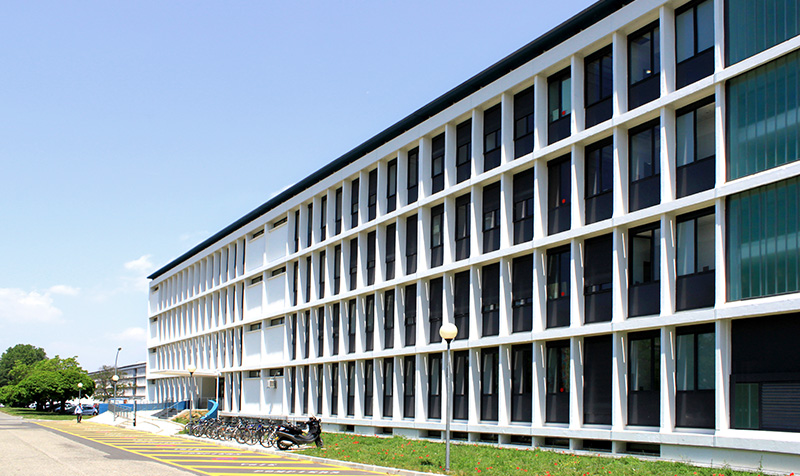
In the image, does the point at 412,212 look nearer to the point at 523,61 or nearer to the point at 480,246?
the point at 480,246

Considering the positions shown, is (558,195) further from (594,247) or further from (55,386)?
(55,386)

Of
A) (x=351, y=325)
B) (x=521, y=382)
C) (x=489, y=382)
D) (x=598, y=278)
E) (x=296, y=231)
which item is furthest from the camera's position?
(x=296, y=231)

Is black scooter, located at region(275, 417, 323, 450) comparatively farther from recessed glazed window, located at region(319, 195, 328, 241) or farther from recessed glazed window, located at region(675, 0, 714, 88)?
recessed glazed window, located at region(675, 0, 714, 88)

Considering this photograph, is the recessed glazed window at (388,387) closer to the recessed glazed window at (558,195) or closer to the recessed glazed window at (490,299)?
the recessed glazed window at (490,299)

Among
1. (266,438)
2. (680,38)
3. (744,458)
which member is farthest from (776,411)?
(266,438)

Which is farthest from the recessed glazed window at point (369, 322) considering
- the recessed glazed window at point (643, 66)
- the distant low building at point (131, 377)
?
the distant low building at point (131, 377)

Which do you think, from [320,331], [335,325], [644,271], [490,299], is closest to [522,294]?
[490,299]

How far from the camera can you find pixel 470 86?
98.9 ft

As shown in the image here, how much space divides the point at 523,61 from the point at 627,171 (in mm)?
6789

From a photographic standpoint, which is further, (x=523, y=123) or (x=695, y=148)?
(x=523, y=123)

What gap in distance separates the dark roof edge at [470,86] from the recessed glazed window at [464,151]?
46.6 inches

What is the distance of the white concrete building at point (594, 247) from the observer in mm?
18656

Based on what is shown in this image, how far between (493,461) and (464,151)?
1344 centimetres

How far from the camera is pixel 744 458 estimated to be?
713 inches
